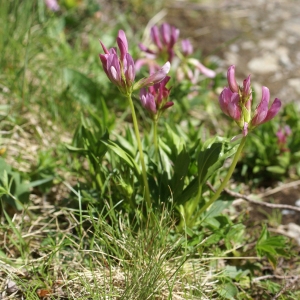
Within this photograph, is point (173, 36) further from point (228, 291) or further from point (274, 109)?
point (228, 291)

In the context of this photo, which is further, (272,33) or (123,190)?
(272,33)

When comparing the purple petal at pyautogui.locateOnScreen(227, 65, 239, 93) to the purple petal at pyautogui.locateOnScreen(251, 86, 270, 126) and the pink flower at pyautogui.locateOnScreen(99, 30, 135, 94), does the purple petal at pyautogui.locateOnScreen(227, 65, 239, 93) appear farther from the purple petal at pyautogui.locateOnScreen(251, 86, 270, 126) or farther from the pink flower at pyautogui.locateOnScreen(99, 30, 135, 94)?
the pink flower at pyautogui.locateOnScreen(99, 30, 135, 94)

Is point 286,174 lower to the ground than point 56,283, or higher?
lower

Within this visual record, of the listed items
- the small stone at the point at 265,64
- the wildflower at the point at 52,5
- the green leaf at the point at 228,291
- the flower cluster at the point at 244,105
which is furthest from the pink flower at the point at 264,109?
the wildflower at the point at 52,5

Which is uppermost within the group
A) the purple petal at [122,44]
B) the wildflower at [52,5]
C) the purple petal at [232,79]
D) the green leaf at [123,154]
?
the purple petal at [122,44]

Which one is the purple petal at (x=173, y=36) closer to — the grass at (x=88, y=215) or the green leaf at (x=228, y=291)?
the grass at (x=88, y=215)

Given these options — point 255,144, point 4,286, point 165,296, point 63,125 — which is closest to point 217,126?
point 255,144

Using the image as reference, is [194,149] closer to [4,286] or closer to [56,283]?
[56,283]
